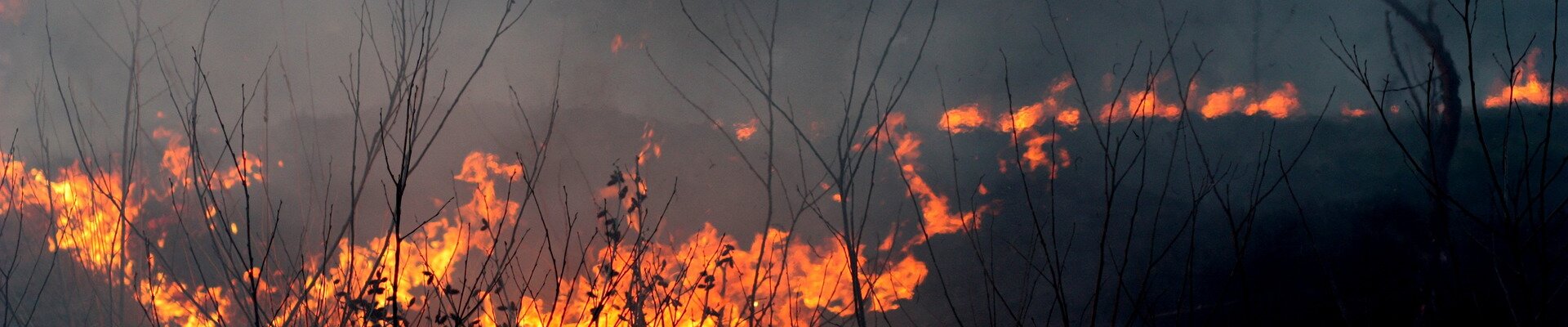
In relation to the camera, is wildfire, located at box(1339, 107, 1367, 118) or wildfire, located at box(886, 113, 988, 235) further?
wildfire, located at box(886, 113, 988, 235)

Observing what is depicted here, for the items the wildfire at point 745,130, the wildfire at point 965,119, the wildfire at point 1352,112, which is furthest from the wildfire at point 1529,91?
the wildfire at point 745,130

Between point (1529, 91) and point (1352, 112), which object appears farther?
point (1352, 112)

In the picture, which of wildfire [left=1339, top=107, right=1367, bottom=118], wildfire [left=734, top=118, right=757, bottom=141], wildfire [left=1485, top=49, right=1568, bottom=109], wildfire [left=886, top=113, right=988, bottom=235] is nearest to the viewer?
wildfire [left=1485, top=49, right=1568, bottom=109]

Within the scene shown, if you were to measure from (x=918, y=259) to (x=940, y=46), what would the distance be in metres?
1.32

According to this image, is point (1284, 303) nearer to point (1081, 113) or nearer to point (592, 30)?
point (1081, 113)

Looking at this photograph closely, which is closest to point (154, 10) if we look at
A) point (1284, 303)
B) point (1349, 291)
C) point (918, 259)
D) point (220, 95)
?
point (220, 95)

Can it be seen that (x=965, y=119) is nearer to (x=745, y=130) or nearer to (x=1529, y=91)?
(x=745, y=130)

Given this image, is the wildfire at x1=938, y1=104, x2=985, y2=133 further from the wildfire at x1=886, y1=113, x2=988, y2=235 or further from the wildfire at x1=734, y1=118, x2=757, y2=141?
the wildfire at x1=734, y1=118, x2=757, y2=141

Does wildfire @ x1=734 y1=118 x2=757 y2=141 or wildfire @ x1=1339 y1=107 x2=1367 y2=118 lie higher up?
wildfire @ x1=734 y1=118 x2=757 y2=141

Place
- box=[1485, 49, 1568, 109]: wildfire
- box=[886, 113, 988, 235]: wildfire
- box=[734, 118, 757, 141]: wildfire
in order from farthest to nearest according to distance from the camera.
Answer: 1. box=[734, 118, 757, 141]: wildfire
2. box=[886, 113, 988, 235]: wildfire
3. box=[1485, 49, 1568, 109]: wildfire

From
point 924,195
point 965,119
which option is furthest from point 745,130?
point 965,119

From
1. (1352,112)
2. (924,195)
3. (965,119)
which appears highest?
(965,119)

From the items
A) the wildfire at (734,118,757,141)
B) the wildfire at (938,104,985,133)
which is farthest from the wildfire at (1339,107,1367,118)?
the wildfire at (734,118,757,141)

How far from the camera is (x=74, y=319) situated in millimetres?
4574
